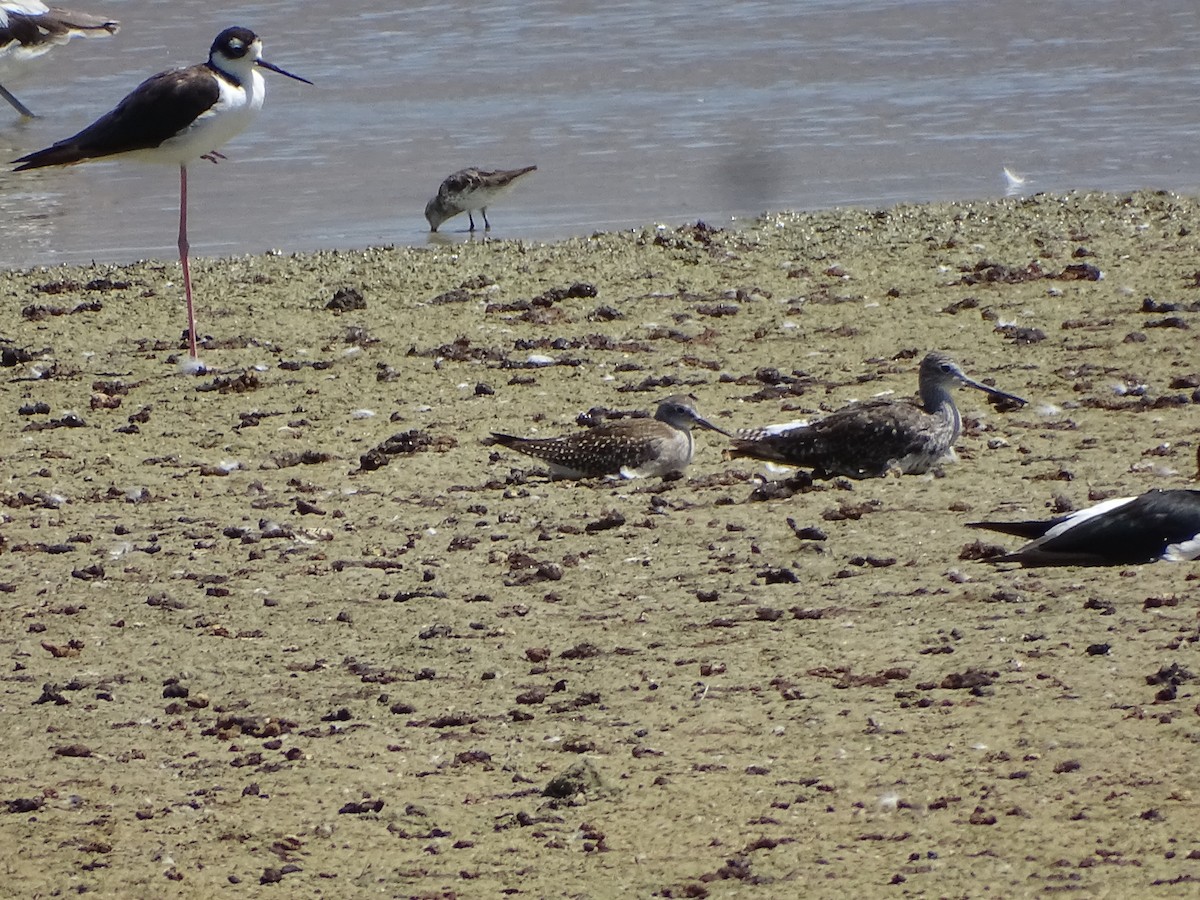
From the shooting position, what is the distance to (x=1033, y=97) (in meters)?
17.6

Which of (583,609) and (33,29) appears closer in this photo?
(583,609)

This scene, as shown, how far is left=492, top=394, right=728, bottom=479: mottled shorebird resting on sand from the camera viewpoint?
25.3 feet

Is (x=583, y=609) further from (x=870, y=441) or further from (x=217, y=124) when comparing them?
(x=217, y=124)

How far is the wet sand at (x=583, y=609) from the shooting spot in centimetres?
449

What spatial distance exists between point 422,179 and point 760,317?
5.99m

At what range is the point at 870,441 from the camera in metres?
7.61

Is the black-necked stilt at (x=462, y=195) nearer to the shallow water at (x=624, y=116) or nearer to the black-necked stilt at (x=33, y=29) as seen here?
the shallow water at (x=624, y=116)

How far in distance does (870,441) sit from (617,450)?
1.00 metres

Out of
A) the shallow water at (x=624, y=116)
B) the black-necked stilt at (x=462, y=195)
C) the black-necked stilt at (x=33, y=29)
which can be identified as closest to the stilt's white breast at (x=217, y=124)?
the shallow water at (x=624, y=116)

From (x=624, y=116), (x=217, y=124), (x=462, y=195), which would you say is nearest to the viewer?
(x=217, y=124)

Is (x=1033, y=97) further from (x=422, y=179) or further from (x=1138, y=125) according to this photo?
(x=422, y=179)

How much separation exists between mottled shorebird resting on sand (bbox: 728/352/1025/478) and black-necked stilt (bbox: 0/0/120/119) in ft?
48.7

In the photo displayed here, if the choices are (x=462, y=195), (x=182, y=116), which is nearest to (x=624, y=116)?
(x=462, y=195)

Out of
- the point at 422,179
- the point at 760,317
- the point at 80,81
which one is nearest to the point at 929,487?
the point at 760,317
